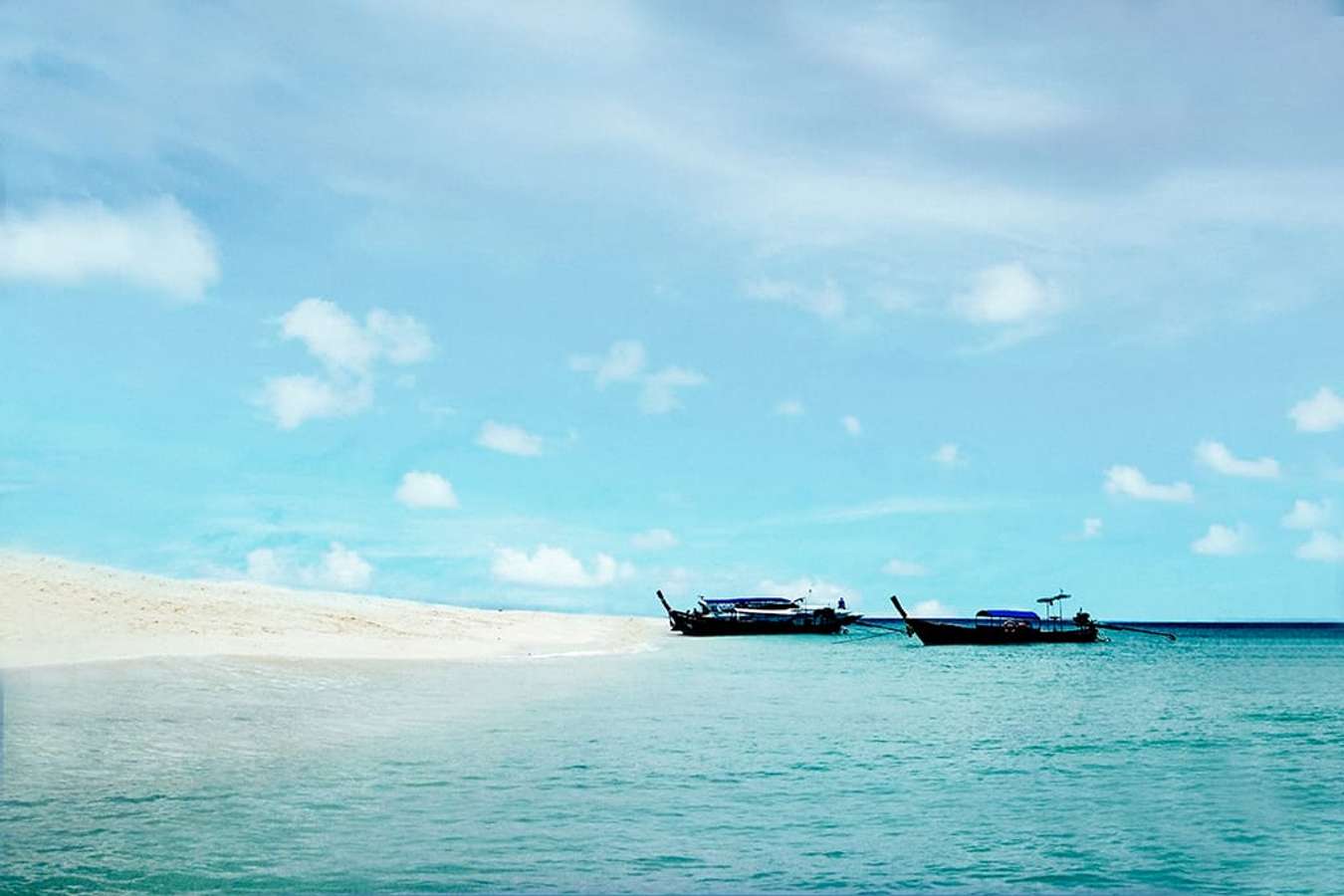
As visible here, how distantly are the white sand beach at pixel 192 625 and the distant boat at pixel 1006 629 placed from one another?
27874mm

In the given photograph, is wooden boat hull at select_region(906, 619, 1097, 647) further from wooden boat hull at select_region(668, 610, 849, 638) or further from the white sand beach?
the white sand beach

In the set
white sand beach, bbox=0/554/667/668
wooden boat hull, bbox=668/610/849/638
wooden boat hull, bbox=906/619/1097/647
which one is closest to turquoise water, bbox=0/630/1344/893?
white sand beach, bbox=0/554/667/668

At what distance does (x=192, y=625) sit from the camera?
40719mm

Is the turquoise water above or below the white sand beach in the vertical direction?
below

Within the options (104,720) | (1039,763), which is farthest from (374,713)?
(1039,763)

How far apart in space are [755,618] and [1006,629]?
22561 mm

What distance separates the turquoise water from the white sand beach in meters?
Result: 3.25

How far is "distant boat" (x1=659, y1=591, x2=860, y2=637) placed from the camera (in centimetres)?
9838

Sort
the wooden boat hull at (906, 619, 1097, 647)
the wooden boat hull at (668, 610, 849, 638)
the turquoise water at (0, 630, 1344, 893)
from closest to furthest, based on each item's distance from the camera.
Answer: the turquoise water at (0, 630, 1344, 893) → the wooden boat hull at (906, 619, 1097, 647) → the wooden boat hull at (668, 610, 849, 638)

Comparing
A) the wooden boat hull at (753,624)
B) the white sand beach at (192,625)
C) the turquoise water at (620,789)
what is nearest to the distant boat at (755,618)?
the wooden boat hull at (753,624)

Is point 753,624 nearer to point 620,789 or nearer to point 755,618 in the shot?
point 755,618

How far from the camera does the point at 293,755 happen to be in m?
20.0

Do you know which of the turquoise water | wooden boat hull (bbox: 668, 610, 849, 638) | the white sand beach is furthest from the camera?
wooden boat hull (bbox: 668, 610, 849, 638)

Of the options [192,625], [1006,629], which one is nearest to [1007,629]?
[1006,629]
